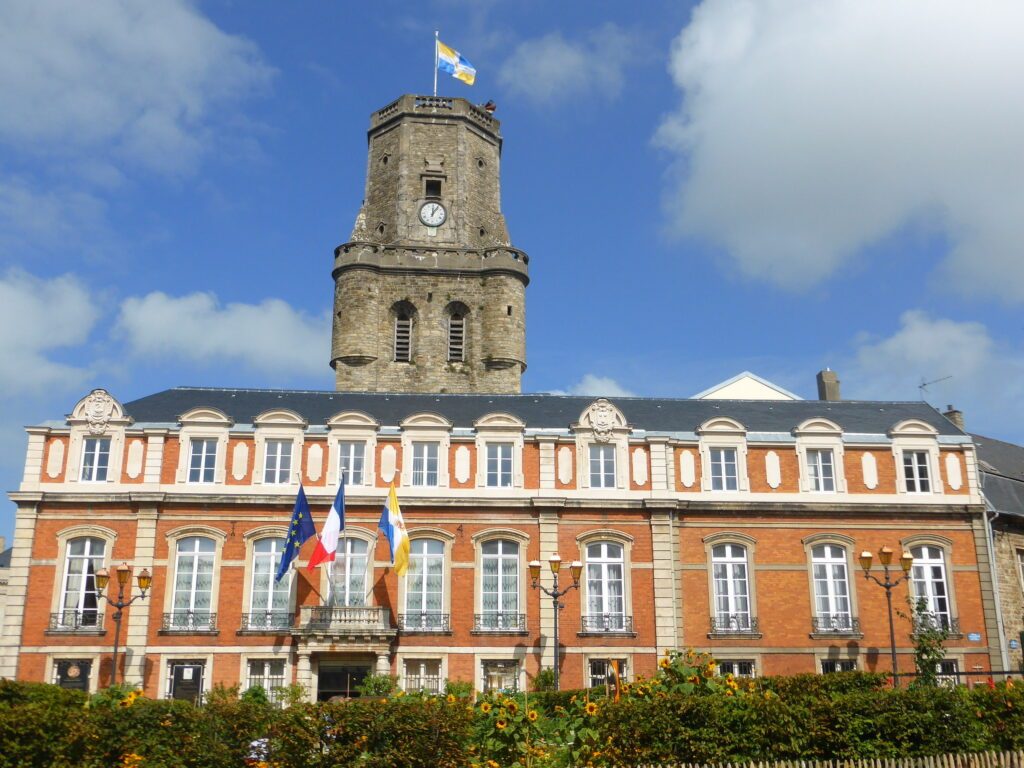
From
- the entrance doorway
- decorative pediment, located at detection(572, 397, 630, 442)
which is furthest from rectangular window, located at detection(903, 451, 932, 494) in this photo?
the entrance doorway

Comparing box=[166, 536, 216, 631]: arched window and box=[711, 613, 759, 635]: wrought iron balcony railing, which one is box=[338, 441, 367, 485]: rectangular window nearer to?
box=[166, 536, 216, 631]: arched window

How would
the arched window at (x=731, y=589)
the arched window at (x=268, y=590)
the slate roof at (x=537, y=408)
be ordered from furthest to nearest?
the slate roof at (x=537, y=408)
the arched window at (x=731, y=589)
the arched window at (x=268, y=590)

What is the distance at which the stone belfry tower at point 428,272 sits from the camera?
146ft

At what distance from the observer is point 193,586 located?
29156mm

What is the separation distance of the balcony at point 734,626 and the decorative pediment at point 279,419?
13444mm

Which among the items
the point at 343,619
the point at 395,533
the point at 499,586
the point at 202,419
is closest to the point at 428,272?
the point at 202,419

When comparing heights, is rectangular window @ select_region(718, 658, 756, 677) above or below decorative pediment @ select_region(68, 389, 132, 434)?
below

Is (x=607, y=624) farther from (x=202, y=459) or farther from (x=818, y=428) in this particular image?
(x=202, y=459)

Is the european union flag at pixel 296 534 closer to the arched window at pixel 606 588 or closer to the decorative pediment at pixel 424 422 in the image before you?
the decorative pediment at pixel 424 422

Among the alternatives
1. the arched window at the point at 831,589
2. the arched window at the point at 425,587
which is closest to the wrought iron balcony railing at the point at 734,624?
the arched window at the point at 831,589

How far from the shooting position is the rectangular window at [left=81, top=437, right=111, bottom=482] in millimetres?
30031

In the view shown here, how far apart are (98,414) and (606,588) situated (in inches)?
621

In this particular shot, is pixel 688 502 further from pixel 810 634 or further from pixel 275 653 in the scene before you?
pixel 275 653

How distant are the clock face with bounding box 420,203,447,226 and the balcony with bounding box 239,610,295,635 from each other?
23.3m
